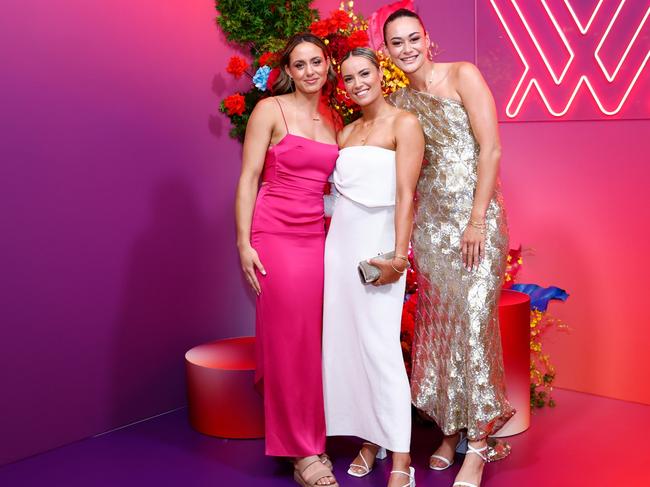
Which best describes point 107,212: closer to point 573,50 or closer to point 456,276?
point 456,276

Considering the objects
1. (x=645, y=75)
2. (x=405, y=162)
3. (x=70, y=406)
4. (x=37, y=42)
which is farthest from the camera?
(x=645, y=75)

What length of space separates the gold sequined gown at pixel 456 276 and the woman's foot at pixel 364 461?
0.99ft

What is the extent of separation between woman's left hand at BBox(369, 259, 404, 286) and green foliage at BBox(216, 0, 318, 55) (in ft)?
4.99

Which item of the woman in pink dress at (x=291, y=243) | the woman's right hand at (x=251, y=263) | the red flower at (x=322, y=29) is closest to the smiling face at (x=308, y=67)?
the woman in pink dress at (x=291, y=243)

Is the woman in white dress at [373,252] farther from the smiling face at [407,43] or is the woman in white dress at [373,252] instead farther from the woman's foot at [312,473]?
the woman's foot at [312,473]

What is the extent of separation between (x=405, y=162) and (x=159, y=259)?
155 cm

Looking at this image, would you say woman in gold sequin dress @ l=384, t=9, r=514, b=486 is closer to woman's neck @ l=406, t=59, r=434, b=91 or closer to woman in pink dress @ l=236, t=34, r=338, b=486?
woman's neck @ l=406, t=59, r=434, b=91

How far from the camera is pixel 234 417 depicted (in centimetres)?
386

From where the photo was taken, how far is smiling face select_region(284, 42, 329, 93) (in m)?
3.20

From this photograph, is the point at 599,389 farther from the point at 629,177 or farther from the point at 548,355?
the point at 629,177

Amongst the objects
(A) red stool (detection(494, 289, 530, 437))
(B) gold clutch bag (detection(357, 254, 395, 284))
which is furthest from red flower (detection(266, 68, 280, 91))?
(A) red stool (detection(494, 289, 530, 437))

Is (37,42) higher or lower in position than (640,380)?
higher

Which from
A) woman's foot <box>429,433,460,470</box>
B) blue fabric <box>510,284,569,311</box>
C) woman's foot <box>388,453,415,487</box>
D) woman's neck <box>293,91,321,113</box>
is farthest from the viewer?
blue fabric <box>510,284,569,311</box>

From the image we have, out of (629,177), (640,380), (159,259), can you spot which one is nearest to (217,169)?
(159,259)
